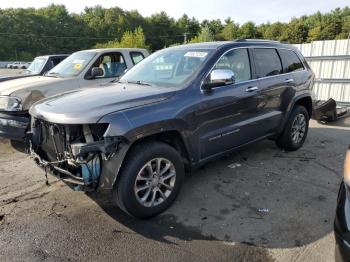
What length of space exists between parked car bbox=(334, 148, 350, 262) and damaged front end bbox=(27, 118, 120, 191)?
6.42 ft

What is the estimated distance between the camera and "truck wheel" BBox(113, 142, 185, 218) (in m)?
3.41

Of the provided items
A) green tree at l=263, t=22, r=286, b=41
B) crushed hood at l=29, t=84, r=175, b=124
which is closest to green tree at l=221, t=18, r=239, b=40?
green tree at l=263, t=22, r=286, b=41

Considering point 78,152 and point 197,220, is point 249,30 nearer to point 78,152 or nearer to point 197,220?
point 197,220

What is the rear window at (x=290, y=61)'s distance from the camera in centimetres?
565

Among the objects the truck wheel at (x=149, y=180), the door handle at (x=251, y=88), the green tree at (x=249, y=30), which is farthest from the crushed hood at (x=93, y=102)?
the green tree at (x=249, y=30)

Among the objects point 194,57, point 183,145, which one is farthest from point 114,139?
point 194,57

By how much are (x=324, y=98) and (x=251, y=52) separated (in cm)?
666

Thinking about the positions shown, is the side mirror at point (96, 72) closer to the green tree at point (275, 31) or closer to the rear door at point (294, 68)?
the rear door at point (294, 68)

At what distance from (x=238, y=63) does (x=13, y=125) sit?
4.00m

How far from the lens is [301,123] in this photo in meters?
6.05

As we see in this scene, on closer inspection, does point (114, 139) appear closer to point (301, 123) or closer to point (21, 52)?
point (301, 123)

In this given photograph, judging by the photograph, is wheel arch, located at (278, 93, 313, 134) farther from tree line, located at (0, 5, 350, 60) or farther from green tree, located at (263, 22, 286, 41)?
green tree, located at (263, 22, 286, 41)

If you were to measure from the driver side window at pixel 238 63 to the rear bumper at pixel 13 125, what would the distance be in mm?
3628

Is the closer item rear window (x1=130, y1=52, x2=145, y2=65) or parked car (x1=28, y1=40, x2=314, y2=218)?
parked car (x1=28, y1=40, x2=314, y2=218)
